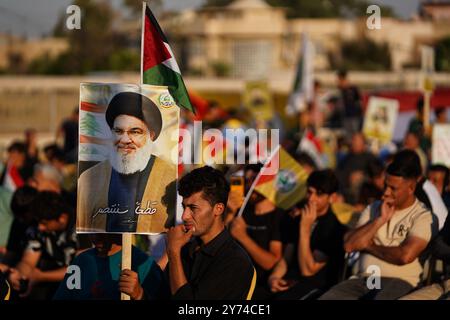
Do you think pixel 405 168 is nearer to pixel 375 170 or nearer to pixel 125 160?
pixel 125 160

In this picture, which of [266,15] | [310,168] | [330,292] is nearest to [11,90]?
[310,168]

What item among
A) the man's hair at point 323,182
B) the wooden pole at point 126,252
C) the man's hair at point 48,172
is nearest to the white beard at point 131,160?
the wooden pole at point 126,252

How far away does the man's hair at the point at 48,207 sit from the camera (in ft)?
32.2

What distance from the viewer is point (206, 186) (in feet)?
22.5

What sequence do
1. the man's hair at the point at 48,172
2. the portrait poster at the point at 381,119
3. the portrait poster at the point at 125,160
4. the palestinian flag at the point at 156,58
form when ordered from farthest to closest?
the portrait poster at the point at 381,119 → the man's hair at the point at 48,172 → the palestinian flag at the point at 156,58 → the portrait poster at the point at 125,160

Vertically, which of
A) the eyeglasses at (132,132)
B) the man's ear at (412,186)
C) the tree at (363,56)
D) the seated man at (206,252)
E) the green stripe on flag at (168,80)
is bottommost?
the seated man at (206,252)

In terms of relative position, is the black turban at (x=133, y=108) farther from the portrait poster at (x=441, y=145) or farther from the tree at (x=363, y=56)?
the tree at (x=363, y=56)

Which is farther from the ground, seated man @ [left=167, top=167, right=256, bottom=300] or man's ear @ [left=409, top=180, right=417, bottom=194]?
man's ear @ [left=409, top=180, right=417, bottom=194]

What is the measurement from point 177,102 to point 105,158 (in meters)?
Result: 0.50

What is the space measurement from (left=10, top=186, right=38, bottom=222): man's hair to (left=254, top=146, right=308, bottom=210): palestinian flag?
200 cm

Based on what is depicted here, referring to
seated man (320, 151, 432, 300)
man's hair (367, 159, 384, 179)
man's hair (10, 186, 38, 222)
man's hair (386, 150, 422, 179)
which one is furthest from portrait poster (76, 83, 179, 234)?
man's hair (367, 159, 384, 179)

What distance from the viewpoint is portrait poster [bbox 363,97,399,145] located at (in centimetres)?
1838

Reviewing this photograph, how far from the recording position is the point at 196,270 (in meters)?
6.81

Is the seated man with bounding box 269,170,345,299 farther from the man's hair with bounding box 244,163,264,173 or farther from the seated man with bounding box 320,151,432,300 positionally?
the man's hair with bounding box 244,163,264,173
